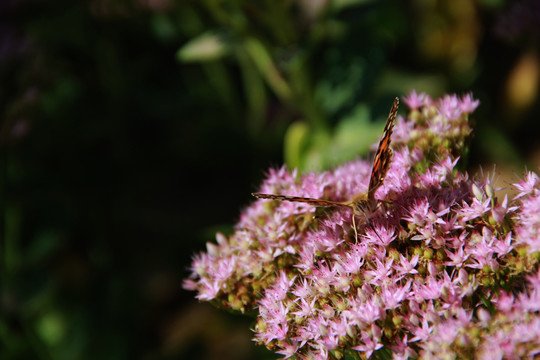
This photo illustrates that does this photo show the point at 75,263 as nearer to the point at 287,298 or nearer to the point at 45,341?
the point at 45,341

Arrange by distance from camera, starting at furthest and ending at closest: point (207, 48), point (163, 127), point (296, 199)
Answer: point (163, 127) < point (207, 48) < point (296, 199)

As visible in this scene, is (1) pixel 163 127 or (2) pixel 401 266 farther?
(1) pixel 163 127

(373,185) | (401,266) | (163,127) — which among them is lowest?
(401,266)

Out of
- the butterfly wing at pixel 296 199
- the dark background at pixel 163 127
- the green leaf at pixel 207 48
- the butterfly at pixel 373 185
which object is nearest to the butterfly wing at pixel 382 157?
the butterfly at pixel 373 185

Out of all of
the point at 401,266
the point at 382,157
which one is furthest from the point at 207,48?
the point at 401,266

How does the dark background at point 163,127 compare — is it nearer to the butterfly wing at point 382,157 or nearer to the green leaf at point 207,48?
the green leaf at point 207,48

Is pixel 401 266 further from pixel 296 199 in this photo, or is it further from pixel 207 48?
pixel 207 48
